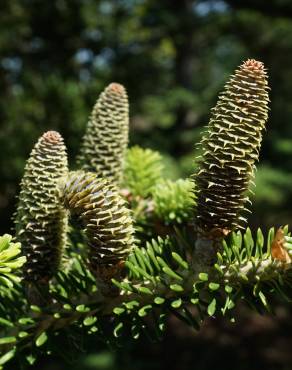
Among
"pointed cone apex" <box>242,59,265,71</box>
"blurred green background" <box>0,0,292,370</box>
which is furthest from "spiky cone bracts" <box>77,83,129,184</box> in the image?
"blurred green background" <box>0,0,292,370</box>

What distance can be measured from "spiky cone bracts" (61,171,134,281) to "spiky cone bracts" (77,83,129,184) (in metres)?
0.24

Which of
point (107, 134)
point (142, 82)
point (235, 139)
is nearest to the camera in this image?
point (235, 139)

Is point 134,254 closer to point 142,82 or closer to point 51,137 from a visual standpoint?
point 51,137

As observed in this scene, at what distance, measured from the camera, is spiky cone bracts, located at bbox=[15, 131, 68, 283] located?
2.70ft

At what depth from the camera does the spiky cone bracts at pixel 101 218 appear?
30.2 inches

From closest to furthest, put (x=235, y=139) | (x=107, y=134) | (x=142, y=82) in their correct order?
(x=235, y=139), (x=107, y=134), (x=142, y=82)

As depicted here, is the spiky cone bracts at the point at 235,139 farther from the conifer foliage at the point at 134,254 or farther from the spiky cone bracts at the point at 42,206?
the spiky cone bracts at the point at 42,206

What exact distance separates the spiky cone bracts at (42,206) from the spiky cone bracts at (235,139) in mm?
252

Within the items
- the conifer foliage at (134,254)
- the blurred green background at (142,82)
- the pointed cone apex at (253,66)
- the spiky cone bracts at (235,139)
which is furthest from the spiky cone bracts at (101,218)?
the blurred green background at (142,82)

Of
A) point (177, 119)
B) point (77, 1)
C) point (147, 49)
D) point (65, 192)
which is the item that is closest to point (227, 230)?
point (65, 192)

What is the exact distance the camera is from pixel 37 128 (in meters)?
2.89

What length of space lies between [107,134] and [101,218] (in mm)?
313

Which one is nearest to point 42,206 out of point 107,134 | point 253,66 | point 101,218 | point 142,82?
point 101,218

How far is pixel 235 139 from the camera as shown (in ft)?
2.51
